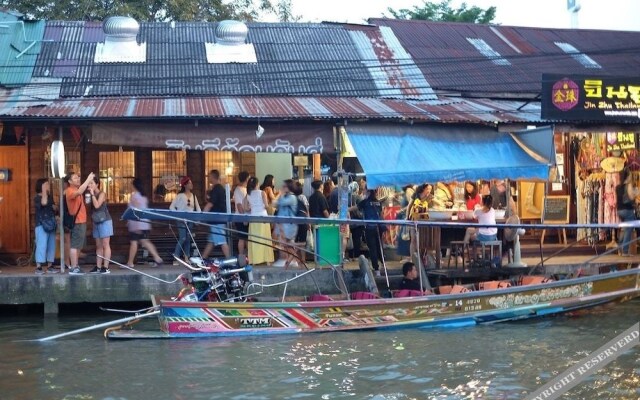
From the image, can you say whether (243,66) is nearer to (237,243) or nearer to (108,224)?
(237,243)

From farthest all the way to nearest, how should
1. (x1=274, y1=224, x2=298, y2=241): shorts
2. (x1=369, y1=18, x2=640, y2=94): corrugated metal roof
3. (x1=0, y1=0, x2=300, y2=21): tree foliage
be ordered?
1. (x1=0, y1=0, x2=300, y2=21): tree foliage
2. (x1=369, y1=18, x2=640, y2=94): corrugated metal roof
3. (x1=274, y1=224, x2=298, y2=241): shorts

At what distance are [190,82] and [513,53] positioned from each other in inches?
325

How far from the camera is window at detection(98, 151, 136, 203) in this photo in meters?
18.5

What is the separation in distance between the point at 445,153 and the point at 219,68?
555 centimetres

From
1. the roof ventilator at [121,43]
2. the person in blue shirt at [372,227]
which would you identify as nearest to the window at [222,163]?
the roof ventilator at [121,43]

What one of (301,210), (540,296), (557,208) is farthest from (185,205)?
(557,208)

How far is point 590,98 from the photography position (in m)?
17.5

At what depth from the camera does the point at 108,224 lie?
16266 millimetres

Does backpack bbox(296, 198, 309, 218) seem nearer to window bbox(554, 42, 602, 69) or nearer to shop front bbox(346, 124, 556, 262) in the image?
shop front bbox(346, 124, 556, 262)

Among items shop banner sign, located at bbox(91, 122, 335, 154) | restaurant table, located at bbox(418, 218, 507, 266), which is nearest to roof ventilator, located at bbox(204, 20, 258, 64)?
shop banner sign, located at bbox(91, 122, 335, 154)

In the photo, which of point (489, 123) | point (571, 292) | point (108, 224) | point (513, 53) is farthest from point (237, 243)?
point (513, 53)

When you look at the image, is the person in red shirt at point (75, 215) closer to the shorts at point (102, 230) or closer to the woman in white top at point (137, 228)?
the shorts at point (102, 230)

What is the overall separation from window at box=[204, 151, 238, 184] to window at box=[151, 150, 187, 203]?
47cm

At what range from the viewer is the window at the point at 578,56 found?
21.9 m
